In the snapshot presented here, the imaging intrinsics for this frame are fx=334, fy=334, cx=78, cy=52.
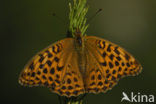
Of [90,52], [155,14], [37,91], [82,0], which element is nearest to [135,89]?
[37,91]

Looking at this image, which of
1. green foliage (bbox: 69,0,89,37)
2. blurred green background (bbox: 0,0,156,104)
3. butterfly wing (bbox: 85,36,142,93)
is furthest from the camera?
blurred green background (bbox: 0,0,156,104)

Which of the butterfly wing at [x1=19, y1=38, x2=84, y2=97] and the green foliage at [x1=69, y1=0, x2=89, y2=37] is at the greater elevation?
the green foliage at [x1=69, y1=0, x2=89, y2=37]

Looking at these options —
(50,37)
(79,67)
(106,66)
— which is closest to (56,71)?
(79,67)

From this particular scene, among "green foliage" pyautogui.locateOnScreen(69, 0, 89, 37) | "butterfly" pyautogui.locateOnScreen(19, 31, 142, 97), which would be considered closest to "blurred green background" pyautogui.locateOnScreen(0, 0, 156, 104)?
"butterfly" pyautogui.locateOnScreen(19, 31, 142, 97)

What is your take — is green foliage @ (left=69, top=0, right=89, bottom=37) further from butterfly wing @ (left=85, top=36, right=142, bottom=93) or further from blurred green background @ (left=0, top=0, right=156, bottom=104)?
blurred green background @ (left=0, top=0, right=156, bottom=104)

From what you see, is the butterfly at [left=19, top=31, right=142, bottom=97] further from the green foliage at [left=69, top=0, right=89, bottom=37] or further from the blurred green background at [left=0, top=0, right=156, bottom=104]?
the blurred green background at [left=0, top=0, right=156, bottom=104]

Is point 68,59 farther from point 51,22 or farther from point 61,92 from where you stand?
point 51,22

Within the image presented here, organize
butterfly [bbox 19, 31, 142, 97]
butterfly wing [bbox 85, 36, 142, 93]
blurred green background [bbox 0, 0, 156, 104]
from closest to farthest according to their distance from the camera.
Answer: butterfly [bbox 19, 31, 142, 97]
butterfly wing [bbox 85, 36, 142, 93]
blurred green background [bbox 0, 0, 156, 104]

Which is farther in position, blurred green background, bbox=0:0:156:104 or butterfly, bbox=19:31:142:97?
blurred green background, bbox=0:0:156:104
